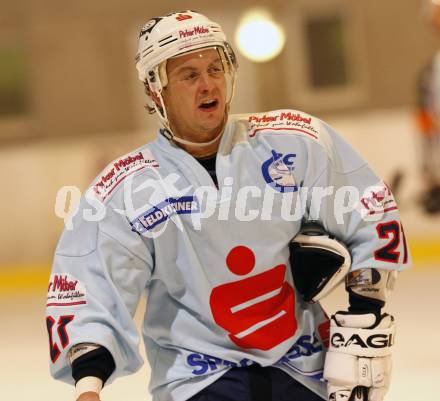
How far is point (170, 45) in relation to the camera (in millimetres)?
2393

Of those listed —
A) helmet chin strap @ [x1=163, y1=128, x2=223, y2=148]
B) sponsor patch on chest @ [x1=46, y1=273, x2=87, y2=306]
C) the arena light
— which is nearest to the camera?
sponsor patch on chest @ [x1=46, y1=273, x2=87, y2=306]

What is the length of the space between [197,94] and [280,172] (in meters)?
0.26

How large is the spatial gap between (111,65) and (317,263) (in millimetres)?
6123

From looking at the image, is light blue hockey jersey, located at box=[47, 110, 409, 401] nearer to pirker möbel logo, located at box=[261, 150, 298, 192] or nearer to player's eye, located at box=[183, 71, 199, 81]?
pirker möbel logo, located at box=[261, 150, 298, 192]

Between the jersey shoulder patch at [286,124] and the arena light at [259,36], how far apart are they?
5.78 metres

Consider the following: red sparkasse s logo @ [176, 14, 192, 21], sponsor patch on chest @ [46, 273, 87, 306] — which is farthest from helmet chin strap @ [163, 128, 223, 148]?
sponsor patch on chest @ [46, 273, 87, 306]

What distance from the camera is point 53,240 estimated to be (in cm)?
761

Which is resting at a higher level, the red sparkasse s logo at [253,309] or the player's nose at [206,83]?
the player's nose at [206,83]

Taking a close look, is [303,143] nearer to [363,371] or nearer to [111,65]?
[363,371]

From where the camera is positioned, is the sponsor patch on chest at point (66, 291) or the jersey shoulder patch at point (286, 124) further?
the jersey shoulder patch at point (286, 124)

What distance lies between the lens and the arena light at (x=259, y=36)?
822cm

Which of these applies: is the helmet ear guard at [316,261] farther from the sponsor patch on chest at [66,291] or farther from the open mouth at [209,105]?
the sponsor patch on chest at [66,291]

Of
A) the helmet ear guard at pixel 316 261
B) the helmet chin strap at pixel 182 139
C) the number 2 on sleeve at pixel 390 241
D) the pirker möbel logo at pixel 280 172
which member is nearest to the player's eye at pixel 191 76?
the helmet chin strap at pixel 182 139

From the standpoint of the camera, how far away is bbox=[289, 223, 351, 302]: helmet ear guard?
237 centimetres
